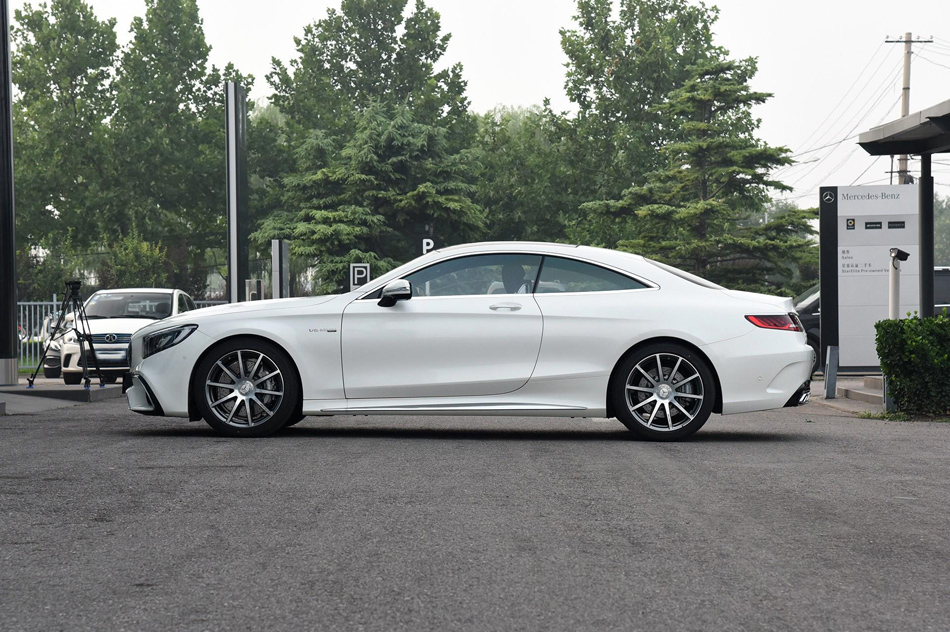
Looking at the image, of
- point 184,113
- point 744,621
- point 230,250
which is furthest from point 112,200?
point 744,621

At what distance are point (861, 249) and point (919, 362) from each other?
626 centimetres

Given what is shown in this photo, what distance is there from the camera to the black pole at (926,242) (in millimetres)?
14047

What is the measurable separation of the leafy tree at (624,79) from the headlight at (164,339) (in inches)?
1864

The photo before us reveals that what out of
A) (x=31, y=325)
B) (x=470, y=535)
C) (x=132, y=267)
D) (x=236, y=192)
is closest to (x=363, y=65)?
(x=132, y=267)

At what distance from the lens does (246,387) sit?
30.0 feet

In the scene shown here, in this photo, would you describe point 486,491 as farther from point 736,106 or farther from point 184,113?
point 184,113

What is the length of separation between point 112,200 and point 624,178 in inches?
1047

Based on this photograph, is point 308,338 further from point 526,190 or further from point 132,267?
point 526,190

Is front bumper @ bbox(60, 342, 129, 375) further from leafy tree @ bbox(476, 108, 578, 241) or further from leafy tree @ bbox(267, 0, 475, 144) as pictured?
leafy tree @ bbox(267, 0, 475, 144)

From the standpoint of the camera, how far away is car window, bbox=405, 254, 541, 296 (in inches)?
362

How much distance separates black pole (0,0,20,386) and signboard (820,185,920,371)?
11.4 metres

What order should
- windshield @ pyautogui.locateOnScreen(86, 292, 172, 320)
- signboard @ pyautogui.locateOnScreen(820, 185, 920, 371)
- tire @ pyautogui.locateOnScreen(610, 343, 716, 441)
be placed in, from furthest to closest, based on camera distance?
windshield @ pyautogui.locateOnScreen(86, 292, 172, 320), signboard @ pyautogui.locateOnScreen(820, 185, 920, 371), tire @ pyautogui.locateOnScreen(610, 343, 716, 441)

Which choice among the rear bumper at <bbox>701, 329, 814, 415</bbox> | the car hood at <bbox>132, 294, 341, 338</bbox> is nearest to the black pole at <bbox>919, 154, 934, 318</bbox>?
the rear bumper at <bbox>701, 329, 814, 415</bbox>

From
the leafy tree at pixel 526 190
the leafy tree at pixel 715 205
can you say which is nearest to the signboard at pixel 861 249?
the leafy tree at pixel 715 205
